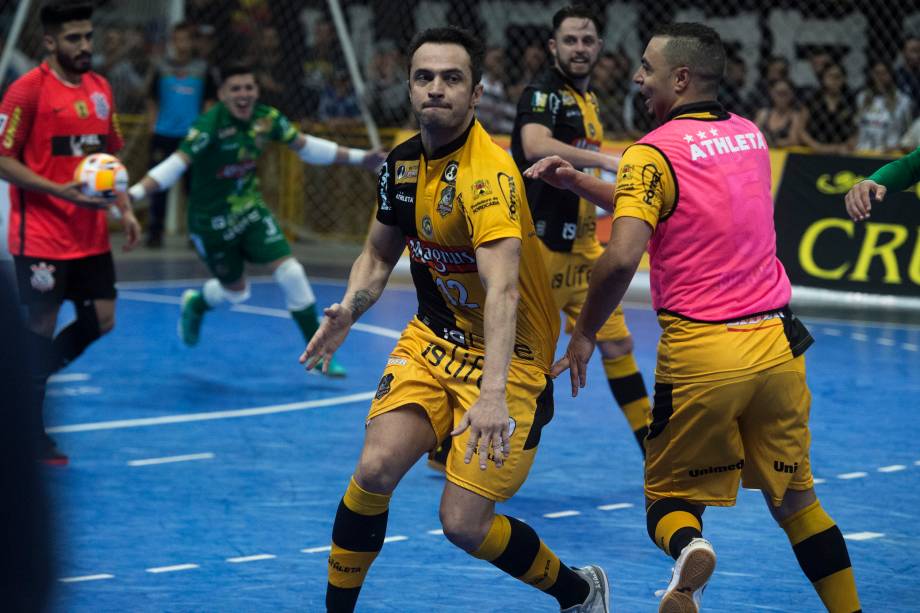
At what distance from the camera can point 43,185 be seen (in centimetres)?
746

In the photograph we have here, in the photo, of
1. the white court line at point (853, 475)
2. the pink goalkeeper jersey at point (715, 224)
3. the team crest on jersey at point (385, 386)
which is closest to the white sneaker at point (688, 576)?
the pink goalkeeper jersey at point (715, 224)

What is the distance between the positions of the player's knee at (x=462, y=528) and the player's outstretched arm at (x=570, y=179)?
1.13 metres

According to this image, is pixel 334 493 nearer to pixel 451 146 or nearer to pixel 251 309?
pixel 451 146

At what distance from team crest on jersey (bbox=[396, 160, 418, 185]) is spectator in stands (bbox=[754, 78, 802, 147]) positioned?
10.4 metres

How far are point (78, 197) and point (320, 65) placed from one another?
1102 centimetres

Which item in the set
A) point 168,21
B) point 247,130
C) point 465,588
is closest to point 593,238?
point 465,588

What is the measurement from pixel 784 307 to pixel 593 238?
258cm

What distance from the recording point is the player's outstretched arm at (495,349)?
13.5 ft

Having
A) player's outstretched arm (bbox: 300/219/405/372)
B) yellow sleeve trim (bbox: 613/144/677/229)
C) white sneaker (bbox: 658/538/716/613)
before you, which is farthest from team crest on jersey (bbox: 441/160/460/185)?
white sneaker (bbox: 658/538/716/613)

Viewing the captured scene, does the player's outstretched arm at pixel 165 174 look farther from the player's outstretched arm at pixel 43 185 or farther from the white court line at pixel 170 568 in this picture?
the white court line at pixel 170 568

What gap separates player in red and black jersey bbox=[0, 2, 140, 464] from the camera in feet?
24.6

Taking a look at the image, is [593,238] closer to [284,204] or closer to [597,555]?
[597,555]

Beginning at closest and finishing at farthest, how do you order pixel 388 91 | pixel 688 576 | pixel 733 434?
pixel 688 576 < pixel 733 434 < pixel 388 91

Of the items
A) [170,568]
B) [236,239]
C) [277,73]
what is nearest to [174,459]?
[170,568]
